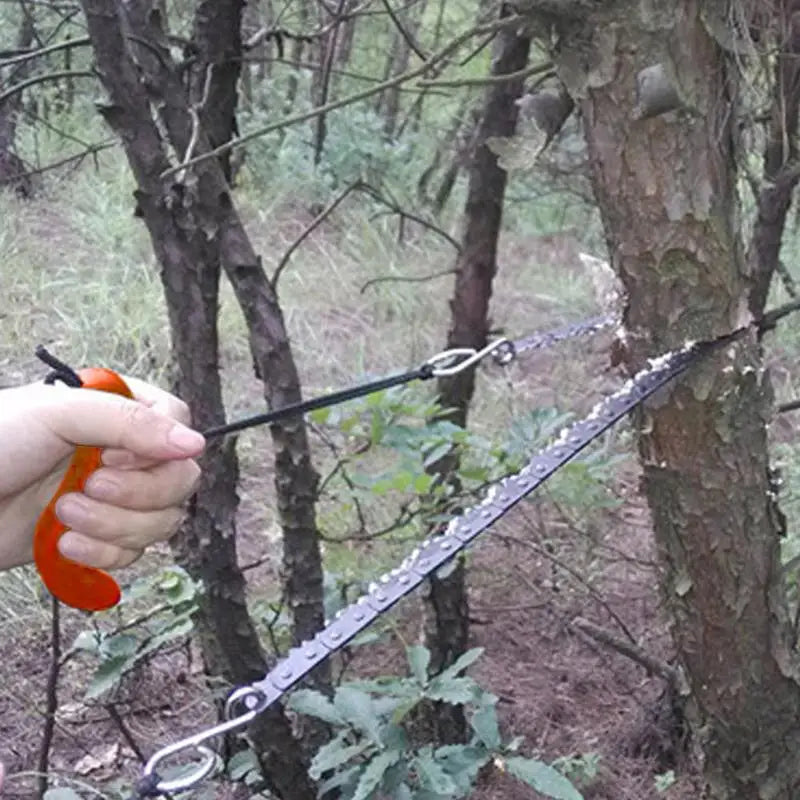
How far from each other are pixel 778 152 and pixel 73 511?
5.35 feet

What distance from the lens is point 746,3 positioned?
1.43 metres

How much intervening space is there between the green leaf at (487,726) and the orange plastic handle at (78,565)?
585mm

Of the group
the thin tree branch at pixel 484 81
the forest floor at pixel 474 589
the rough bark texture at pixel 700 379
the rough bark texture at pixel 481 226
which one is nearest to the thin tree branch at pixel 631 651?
the forest floor at pixel 474 589

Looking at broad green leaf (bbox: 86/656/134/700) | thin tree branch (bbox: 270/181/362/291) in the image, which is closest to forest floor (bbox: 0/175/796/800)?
broad green leaf (bbox: 86/656/134/700)

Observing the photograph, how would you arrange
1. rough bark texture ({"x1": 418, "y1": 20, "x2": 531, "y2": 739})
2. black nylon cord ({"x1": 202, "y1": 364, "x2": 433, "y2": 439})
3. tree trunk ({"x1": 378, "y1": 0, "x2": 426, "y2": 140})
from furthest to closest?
tree trunk ({"x1": 378, "y1": 0, "x2": 426, "y2": 140}) < rough bark texture ({"x1": 418, "y1": 20, "x2": 531, "y2": 739}) < black nylon cord ({"x1": 202, "y1": 364, "x2": 433, "y2": 439})

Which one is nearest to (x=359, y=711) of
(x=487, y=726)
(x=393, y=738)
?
(x=393, y=738)

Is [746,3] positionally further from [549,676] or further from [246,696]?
[549,676]

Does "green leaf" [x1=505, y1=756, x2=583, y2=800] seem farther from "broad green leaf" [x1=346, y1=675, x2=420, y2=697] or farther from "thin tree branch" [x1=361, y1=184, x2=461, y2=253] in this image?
"thin tree branch" [x1=361, y1=184, x2=461, y2=253]

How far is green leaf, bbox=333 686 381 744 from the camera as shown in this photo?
1457mm

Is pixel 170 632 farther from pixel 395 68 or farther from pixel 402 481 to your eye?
pixel 395 68

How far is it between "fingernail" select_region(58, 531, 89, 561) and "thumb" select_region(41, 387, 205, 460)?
0.10 metres

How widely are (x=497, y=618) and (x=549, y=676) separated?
0.91ft

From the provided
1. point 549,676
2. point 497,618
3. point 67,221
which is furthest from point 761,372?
point 67,221

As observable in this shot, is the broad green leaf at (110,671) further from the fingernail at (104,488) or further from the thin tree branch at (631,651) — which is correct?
the thin tree branch at (631,651)
